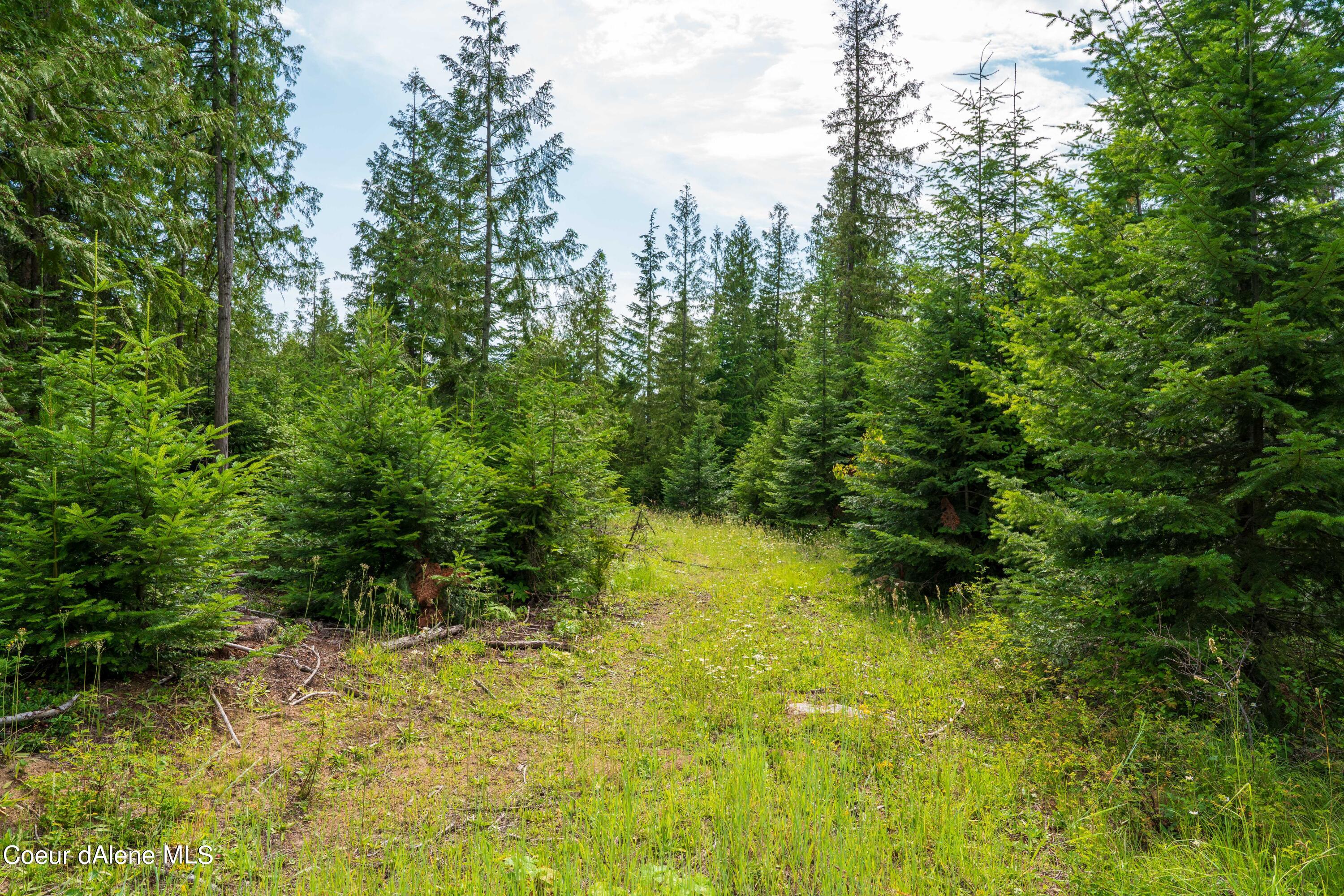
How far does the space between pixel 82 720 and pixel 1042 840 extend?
6018 millimetres

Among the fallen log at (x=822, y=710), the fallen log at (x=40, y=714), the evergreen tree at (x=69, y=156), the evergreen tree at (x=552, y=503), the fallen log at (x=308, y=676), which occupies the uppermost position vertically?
the evergreen tree at (x=69, y=156)

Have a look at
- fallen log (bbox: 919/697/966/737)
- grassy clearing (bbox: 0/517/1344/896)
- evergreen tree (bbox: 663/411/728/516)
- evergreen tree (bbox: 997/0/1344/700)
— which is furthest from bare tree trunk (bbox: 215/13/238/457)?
evergreen tree (bbox: 663/411/728/516)

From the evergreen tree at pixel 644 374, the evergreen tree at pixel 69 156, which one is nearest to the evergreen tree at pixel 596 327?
the evergreen tree at pixel 644 374

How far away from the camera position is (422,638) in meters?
6.20

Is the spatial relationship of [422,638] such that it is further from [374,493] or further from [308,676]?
[374,493]

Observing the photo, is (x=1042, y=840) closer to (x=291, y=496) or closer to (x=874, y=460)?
(x=874, y=460)

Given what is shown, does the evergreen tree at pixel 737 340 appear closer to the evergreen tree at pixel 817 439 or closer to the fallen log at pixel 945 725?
the evergreen tree at pixel 817 439

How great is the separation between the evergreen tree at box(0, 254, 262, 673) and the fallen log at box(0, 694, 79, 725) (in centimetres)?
30

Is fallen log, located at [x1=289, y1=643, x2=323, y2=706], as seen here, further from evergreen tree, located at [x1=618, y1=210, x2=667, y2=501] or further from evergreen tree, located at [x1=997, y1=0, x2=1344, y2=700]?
evergreen tree, located at [x1=618, y1=210, x2=667, y2=501]

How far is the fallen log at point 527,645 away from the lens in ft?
21.2

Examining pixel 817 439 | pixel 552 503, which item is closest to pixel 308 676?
pixel 552 503

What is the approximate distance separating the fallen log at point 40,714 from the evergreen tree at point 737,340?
24.5 m

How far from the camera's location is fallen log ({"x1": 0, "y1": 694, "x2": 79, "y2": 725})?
3535 mm

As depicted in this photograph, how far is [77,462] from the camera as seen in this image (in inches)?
163
